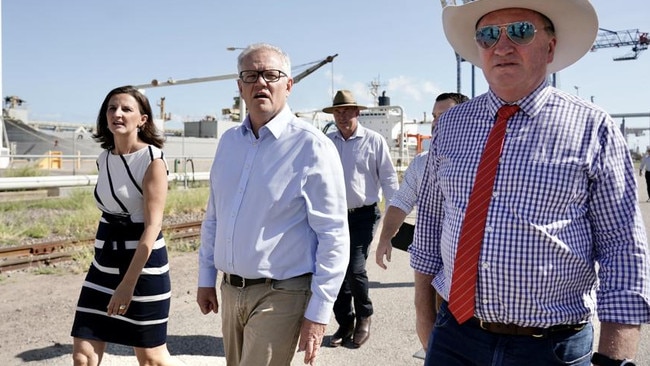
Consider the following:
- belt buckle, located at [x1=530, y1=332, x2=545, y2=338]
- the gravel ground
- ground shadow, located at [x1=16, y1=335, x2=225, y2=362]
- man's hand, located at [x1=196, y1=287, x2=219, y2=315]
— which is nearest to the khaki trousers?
man's hand, located at [x1=196, y1=287, x2=219, y2=315]

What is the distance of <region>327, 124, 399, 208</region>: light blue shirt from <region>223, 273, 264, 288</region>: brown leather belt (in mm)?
2764

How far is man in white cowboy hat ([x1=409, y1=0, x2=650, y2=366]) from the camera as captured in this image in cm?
197

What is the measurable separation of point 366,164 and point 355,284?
1.29 metres

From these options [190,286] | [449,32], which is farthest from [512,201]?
[190,286]

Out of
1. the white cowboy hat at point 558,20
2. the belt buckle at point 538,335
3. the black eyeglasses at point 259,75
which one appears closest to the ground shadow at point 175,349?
the black eyeglasses at point 259,75

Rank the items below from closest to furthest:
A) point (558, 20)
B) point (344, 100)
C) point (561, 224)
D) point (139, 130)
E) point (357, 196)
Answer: point (561, 224) < point (558, 20) < point (139, 130) < point (357, 196) < point (344, 100)

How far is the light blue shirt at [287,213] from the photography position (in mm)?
2883

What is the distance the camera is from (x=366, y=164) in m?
5.86

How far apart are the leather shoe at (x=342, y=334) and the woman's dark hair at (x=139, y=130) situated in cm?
249

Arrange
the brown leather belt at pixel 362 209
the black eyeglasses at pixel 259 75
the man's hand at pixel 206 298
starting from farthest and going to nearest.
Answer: the brown leather belt at pixel 362 209 → the man's hand at pixel 206 298 → the black eyeglasses at pixel 259 75

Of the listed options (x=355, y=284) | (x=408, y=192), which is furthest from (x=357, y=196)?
(x=408, y=192)

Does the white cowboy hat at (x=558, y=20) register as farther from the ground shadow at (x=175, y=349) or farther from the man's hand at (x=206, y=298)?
the ground shadow at (x=175, y=349)

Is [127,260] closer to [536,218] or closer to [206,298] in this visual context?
[206,298]

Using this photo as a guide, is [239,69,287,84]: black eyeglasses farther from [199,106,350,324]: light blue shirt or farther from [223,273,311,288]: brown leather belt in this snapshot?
[223,273,311,288]: brown leather belt
